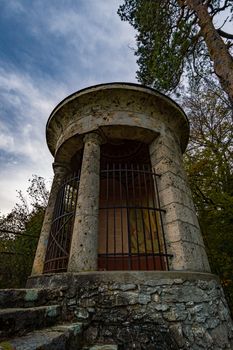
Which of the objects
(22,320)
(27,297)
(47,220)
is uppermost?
(47,220)

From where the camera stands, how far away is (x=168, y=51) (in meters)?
6.30

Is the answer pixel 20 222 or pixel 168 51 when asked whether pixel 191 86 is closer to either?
pixel 168 51

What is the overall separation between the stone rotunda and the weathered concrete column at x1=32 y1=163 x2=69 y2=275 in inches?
0.8

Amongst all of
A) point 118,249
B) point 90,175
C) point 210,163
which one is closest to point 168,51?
point 210,163

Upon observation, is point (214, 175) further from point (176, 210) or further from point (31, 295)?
point (31, 295)

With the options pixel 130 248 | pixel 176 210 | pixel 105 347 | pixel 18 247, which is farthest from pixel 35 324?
pixel 18 247

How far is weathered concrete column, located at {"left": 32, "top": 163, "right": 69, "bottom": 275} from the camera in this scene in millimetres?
3887

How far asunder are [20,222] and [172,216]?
707 cm

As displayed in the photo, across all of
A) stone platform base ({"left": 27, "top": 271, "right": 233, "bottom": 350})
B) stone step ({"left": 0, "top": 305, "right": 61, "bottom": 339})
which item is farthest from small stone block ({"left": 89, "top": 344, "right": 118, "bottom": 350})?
stone step ({"left": 0, "top": 305, "right": 61, "bottom": 339})

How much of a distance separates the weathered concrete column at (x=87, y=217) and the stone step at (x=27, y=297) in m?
0.35

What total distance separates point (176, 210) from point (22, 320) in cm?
246

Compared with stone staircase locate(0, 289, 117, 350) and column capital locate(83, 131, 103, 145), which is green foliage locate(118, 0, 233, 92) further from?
stone staircase locate(0, 289, 117, 350)

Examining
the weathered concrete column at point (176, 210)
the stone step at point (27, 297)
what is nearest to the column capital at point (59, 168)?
the weathered concrete column at point (176, 210)

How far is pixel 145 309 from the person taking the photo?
97.4 inches
